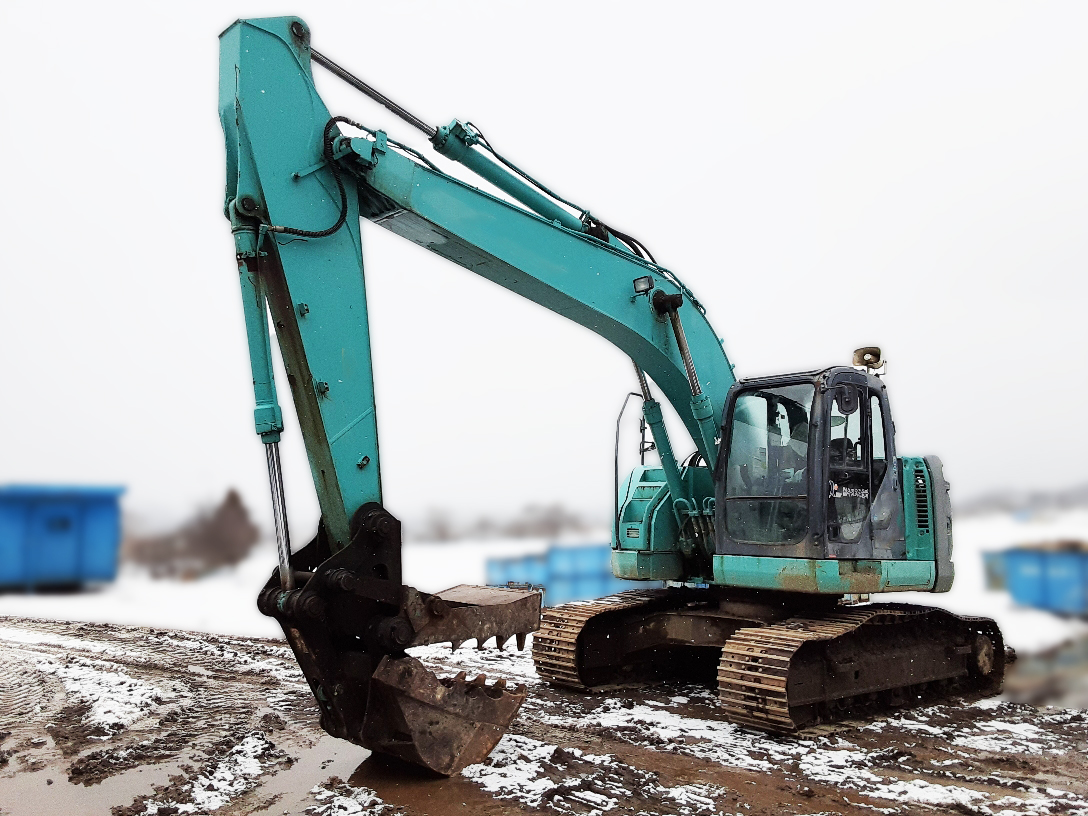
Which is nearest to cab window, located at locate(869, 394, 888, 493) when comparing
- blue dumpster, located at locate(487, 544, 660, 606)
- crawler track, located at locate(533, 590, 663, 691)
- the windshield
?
the windshield

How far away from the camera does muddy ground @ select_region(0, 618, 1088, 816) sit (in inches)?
163

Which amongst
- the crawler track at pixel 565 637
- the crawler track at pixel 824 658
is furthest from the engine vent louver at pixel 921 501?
the crawler track at pixel 565 637

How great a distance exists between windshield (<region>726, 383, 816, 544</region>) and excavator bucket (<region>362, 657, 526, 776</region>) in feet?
8.00

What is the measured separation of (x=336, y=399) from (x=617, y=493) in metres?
3.39

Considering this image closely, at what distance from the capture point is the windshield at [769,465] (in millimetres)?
5855

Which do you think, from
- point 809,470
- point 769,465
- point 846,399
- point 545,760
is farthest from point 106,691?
point 846,399

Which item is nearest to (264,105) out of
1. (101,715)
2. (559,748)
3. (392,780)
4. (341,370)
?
(341,370)

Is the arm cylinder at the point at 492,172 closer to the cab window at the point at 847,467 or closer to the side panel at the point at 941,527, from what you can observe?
the cab window at the point at 847,467

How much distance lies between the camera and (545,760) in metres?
4.77

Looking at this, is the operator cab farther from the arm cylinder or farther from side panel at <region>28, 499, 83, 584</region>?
side panel at <region>28, 499, 83, 584</region>

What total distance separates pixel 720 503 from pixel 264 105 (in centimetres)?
396

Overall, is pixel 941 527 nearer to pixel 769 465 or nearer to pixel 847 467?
pixel 847 467

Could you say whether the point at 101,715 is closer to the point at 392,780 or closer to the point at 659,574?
the point at 392,780

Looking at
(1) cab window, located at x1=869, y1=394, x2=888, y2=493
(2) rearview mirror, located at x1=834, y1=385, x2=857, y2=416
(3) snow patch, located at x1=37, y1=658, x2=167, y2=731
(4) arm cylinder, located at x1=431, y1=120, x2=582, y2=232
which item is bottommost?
(3) snow patch, located at x1=37, y1=658, x2=167, y2=731
